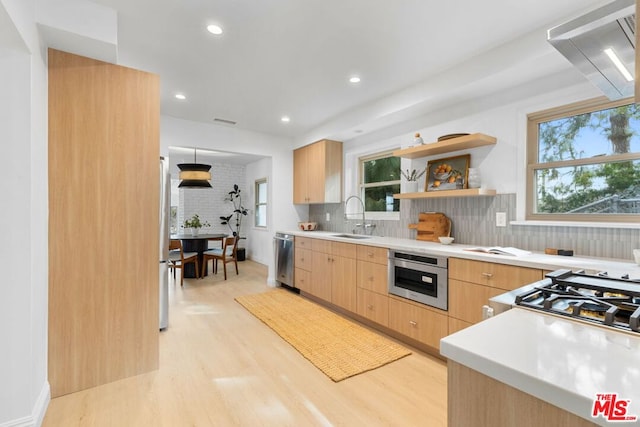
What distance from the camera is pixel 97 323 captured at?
84.2 inches

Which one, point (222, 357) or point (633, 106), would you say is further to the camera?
point (222, 357)

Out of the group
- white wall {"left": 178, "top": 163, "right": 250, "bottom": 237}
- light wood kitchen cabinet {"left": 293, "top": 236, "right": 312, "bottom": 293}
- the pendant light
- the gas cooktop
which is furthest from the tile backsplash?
white wall {"left": 178, "top": 163, "right": 250, "bottom": 237}

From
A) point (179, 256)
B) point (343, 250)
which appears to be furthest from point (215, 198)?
point (343, 250)

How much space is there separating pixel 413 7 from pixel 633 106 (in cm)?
172

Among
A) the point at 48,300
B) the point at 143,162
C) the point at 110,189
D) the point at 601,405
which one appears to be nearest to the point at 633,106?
the point at 601,405

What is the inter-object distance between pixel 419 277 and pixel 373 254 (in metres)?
0.57

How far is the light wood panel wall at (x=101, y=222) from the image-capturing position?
79.5 inches

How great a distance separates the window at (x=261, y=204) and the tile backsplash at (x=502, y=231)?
372cm

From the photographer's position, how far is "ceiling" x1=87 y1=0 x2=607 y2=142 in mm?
1990

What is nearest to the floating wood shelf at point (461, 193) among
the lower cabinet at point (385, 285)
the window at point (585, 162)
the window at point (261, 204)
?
the window at point (585, 162)

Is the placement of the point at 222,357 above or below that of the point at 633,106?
below

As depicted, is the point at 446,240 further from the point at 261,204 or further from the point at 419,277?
the point at 261,204

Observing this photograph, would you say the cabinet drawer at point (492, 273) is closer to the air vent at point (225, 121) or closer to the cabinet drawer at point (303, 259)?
the cabinet drawer at point (303, 259)

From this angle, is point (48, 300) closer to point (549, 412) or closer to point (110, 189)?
point (110, 189)
